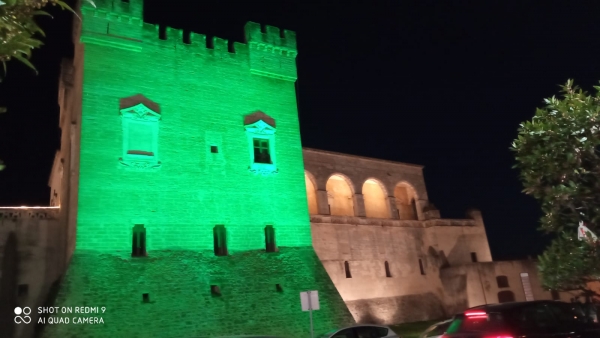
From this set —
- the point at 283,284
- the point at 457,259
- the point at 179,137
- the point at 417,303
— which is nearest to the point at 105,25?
the point at 179,137

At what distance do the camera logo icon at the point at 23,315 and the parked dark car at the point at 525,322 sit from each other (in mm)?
14295

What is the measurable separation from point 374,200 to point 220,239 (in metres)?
15.7

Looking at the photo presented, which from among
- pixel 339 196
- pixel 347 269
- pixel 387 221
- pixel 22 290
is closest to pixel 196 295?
pixel 22 290

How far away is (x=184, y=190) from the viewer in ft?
53.4

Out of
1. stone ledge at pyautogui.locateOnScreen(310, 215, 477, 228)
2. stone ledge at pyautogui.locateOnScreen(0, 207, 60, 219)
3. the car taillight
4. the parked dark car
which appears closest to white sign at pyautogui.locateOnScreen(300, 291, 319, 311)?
the parked dark car

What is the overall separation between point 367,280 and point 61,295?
1540cm

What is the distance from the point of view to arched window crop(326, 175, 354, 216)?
92.6 ft

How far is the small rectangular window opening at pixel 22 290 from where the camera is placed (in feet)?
51.1

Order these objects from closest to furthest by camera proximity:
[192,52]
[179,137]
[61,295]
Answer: [61,295]
[179,137]
[192,52]

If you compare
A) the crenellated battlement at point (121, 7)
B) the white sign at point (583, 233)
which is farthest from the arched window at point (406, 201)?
the white sign at point (583, 233)

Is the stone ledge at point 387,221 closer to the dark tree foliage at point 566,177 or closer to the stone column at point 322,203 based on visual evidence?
the stone column at point 322,203

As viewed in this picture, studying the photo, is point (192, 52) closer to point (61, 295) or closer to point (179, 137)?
point (179, 137)

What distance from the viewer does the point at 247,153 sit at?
18.0m

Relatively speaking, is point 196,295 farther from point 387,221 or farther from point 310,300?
point 387,221
